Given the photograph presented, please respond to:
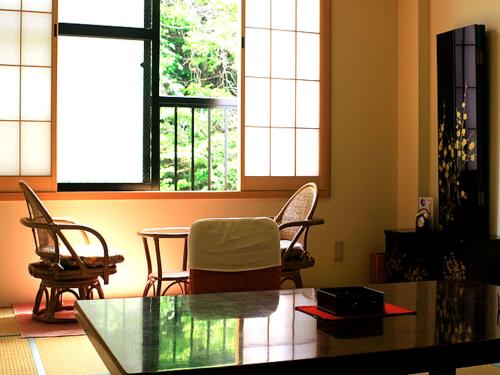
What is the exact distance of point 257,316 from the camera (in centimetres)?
179

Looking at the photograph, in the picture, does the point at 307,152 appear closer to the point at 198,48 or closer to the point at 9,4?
the point at 9,4

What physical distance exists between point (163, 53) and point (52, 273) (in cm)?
438

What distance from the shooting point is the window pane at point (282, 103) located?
208 inches

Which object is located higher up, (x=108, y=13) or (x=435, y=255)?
(x=108, y=13)

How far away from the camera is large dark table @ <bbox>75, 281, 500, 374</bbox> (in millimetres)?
1387

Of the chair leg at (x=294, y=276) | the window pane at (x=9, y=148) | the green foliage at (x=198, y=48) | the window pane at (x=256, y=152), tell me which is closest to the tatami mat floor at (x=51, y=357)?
the window pane at (x=9, y=148)

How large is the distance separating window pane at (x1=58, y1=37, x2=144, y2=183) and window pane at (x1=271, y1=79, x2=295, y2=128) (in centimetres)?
98

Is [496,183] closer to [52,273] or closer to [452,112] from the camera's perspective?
[452,112]

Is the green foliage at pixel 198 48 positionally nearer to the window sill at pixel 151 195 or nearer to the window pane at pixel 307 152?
the window pane at pixel 307 152

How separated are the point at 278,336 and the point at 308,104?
13.0ft

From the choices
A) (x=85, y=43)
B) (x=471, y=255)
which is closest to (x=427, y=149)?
(x=471, y=255)

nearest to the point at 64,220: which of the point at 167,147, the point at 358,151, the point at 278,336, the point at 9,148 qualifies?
the point at 9,148

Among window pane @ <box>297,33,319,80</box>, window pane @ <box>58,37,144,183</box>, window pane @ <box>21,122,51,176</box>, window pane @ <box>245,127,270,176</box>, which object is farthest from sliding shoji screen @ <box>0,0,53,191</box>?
window pane @ <box>297,33,319,80</box>

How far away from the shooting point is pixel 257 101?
5242 mm
